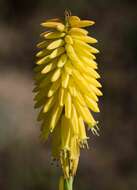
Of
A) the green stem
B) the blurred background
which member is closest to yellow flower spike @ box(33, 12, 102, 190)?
the green stem

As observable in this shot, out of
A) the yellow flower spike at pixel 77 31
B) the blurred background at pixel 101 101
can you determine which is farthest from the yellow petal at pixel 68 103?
the blurred background at pixel 101 101

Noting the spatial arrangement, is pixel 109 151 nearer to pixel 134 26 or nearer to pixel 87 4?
pixel 134 26

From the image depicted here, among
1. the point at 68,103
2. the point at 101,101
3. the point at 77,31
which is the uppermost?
the point at 77,31

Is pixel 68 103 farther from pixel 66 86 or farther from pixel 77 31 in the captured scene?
pixel 77 31

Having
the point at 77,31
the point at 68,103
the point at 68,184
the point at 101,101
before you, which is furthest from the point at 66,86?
the point at 101,101

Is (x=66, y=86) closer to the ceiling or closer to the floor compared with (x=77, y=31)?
closer to the floor

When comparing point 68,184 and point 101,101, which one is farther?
point 101,101
